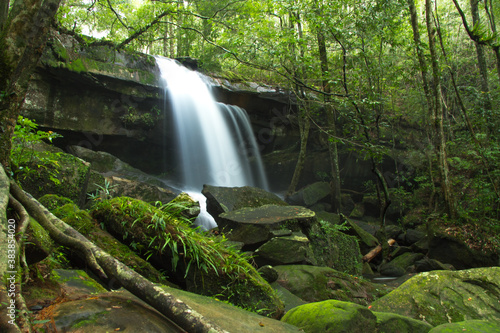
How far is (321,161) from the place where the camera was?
711 inches

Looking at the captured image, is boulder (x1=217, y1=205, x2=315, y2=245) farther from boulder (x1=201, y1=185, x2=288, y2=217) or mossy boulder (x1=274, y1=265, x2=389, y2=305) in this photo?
boulder (x1=201, y1=185, x2=288, y2=217)

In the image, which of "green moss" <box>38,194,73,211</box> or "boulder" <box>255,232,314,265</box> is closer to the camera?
"green moss" <box>38,194,73,211</box>

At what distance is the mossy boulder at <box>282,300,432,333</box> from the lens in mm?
2441

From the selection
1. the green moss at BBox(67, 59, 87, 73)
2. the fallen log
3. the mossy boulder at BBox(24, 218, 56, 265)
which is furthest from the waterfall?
the mossy boulder at BBox(24, 218, 56, 265)

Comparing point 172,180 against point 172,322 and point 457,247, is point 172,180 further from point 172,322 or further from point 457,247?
point 172,322

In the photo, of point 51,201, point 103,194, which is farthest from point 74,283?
point 103,194

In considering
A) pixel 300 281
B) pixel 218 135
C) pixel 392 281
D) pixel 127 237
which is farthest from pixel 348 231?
pixel 218 135

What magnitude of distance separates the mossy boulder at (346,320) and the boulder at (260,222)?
3.21m

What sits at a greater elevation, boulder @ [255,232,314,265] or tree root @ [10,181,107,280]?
tree root @ [10,181,107,280]

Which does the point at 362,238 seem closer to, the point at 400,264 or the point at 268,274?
the point at 400,264

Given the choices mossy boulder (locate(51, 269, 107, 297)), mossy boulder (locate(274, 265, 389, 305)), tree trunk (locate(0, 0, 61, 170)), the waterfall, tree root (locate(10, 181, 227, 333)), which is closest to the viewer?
tree root (locate(10, 181, 227, 333))

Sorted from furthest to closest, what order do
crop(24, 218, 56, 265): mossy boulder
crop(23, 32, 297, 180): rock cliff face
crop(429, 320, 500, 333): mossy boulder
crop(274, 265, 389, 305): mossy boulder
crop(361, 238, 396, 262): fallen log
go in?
1. crop(23, 32, 297, 180): rock cliff face
2. crop(361, 238, 396, 262): fallen log
3. crop(274, 265, 389, 305): mossy boulder
4. crop(429, 320, 500, 333): mossy boulder
5. crop(24, 218, 56, 265): mossy boulder

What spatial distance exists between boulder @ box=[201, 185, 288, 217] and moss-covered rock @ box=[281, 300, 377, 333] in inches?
209

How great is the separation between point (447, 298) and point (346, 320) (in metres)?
2.17
